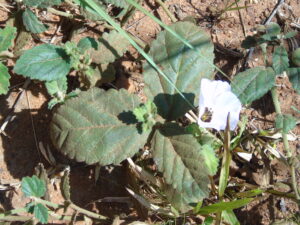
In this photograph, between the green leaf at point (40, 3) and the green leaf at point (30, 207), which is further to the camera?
the green leaf at point (40, 3)

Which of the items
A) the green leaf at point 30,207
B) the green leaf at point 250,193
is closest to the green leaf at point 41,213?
the green leaf at point 30,207

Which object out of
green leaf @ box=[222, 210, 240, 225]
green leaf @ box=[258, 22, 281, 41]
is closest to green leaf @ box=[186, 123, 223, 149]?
green leaf @ box=[222, 210, 240, 225]

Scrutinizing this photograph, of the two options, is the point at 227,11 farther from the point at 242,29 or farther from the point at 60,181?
the point at 60,181

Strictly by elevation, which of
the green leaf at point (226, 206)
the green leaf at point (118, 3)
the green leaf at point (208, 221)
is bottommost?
the green leaf at point (208, 221)

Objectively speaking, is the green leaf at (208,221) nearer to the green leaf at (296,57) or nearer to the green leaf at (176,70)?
the green leaf at (176,70)

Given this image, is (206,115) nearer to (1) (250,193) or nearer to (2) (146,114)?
(2) (146,114)

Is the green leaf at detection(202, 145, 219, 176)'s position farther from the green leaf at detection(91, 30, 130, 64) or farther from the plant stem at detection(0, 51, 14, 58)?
the plant stem at detection(0, 51, 14, 58)

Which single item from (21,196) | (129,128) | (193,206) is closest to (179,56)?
(129,128)
